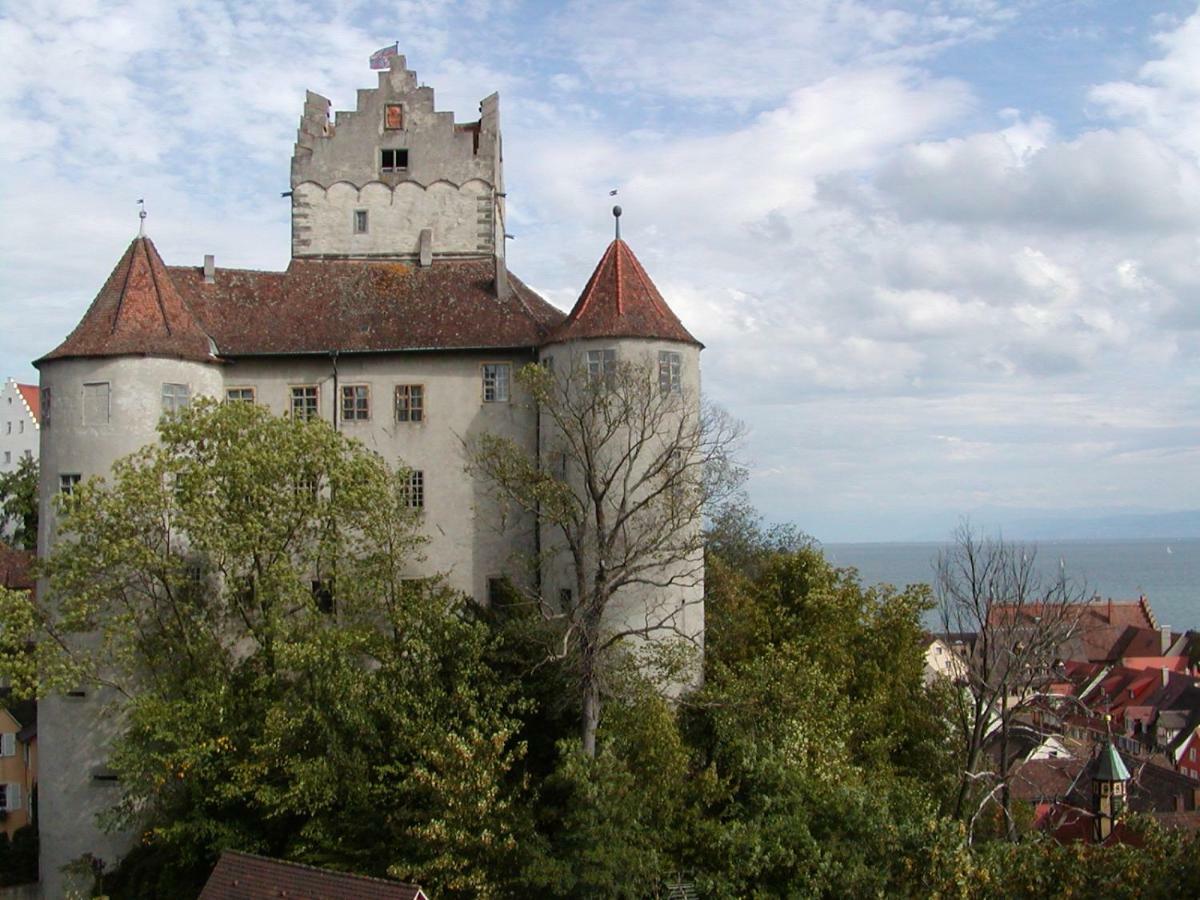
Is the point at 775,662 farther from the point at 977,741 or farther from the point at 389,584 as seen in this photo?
the point at 389,584

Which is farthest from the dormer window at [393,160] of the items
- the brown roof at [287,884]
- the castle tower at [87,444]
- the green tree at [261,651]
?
the brown roof at [287,884]

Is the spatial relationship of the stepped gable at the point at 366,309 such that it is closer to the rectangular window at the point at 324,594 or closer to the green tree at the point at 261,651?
the green tree at the point at 261,651

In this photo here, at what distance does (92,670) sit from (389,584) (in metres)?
6.86

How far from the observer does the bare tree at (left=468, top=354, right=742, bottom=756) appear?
27.3 meters

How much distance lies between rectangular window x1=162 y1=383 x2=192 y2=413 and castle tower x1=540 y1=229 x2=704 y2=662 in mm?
8746

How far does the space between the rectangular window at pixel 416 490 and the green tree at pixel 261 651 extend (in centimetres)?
265

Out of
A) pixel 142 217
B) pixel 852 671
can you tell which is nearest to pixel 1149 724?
pixel 852 671

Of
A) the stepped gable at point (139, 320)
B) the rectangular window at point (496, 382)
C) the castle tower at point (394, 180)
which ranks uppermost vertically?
the castle tower at point (394, 180)

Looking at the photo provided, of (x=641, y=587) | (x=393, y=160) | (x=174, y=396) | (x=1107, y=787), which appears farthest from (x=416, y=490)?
(x=1107, y=787)

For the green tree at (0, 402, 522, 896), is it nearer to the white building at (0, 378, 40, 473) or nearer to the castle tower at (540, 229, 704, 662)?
the castle tower at (540, 229, 704, 662)

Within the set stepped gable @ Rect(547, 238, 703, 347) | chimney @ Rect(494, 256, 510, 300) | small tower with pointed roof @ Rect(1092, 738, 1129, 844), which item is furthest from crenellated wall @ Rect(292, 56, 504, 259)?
small tower with pointed roof @ Rect(1092, 738, 1129, 844)

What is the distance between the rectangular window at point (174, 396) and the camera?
30.8 m

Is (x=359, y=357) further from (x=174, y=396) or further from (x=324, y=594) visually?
(x=324, y=594)

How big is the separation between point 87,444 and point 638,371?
13081 mm
